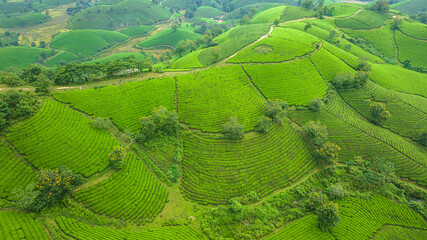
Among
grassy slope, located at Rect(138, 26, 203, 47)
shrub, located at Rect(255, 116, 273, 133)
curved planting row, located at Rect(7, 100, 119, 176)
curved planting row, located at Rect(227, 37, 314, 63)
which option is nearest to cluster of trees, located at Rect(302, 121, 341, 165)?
shrub, located at Rect(255, 116, 273, 133)

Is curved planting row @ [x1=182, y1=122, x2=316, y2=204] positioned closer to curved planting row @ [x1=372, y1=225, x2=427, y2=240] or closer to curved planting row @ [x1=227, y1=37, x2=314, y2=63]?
curved planting row @ [x1=372, y1=225, x2=427, y2=240]

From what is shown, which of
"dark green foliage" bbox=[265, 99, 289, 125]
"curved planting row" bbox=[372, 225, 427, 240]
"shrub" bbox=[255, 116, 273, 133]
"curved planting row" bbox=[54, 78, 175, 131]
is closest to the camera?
"curved planting row" bbox=[372, 225, 427, 240]

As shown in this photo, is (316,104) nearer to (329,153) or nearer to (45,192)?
(329,153)

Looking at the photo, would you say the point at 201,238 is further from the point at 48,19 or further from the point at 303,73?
the point at 48,19

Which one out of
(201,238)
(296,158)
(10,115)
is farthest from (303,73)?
(10,115)

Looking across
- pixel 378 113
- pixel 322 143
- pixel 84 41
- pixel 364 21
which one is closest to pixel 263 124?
pixel 322 143

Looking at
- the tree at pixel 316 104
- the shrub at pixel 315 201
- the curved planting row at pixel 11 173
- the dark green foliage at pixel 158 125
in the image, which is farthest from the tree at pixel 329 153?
the curved planting row at pixel 11 173

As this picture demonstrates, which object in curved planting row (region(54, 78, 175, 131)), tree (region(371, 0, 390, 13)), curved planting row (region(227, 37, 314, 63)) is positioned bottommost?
curved planting row (region(54, 78, 175, 131))

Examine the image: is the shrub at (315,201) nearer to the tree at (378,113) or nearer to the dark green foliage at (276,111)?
the dark green foliage at (276,111)
